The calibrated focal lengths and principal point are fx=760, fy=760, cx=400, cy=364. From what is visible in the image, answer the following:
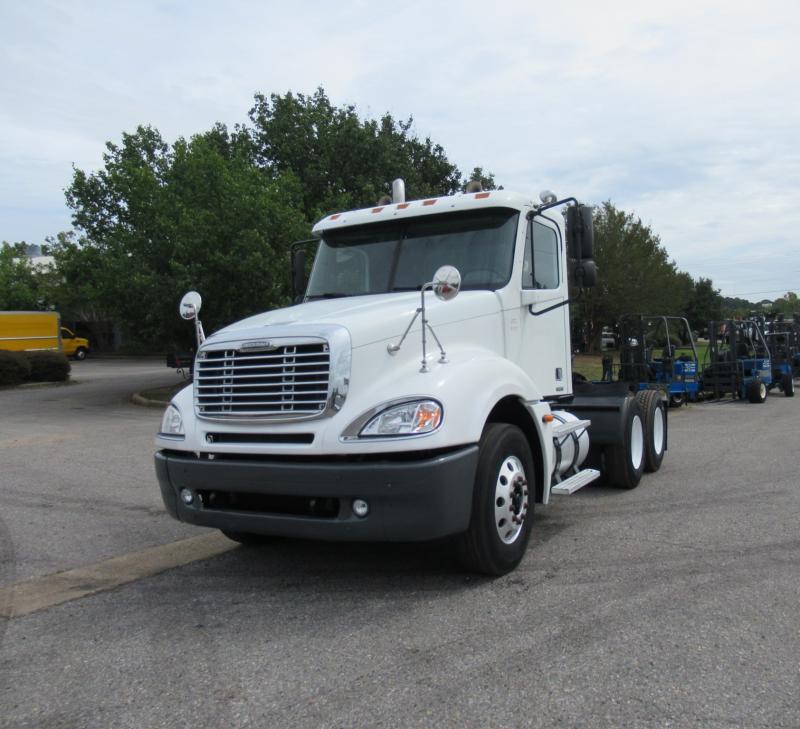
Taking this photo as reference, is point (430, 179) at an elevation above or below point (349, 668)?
above

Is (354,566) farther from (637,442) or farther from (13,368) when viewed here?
(13,368)

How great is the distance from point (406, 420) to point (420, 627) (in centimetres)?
109

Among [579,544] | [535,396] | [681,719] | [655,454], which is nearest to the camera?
[681,719]

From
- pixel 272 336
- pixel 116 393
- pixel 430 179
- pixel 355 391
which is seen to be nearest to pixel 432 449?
pixel 355 391

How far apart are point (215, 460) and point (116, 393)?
18784mm

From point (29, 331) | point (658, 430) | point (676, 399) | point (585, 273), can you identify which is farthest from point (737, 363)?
point (29, 331)

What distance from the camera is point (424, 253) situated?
228 inches

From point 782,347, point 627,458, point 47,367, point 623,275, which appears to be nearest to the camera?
point 627,458

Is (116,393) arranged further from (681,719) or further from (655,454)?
(681,719)

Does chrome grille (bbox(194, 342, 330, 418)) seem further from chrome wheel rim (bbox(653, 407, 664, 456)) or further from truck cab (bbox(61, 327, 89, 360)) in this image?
truck cab (bbox(61, 327, 89, 360))

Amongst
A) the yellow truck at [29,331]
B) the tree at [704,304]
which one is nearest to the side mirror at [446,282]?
the yellow truck at [29,331]

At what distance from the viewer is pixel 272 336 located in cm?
448

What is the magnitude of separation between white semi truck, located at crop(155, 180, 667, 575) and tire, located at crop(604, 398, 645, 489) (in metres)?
1.39

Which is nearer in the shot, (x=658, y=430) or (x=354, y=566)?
(x=354, y=566)
